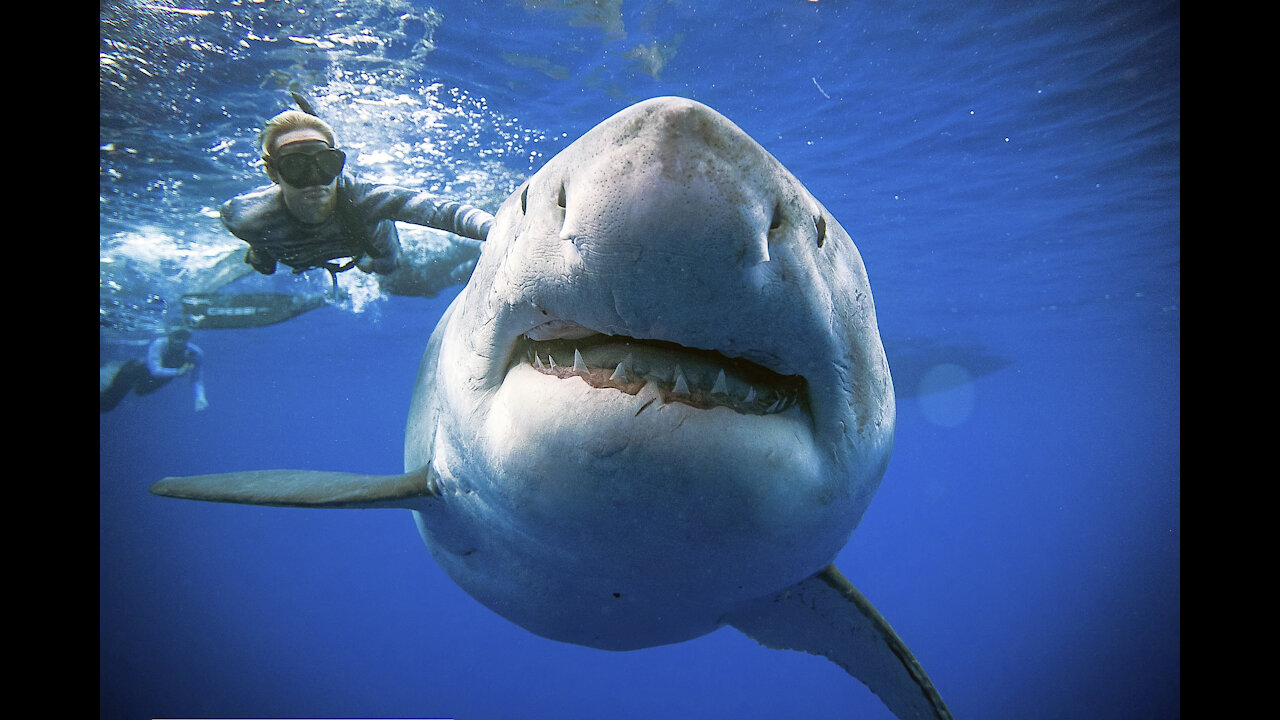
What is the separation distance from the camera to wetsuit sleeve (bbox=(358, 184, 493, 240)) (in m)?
5.64

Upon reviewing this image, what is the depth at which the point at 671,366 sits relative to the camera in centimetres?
138

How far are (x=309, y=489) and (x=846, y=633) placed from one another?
2.82 m

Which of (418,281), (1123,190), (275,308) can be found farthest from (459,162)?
(1123,190)

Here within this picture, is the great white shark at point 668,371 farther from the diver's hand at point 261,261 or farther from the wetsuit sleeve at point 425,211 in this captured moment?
the diver's hand at point 261,261

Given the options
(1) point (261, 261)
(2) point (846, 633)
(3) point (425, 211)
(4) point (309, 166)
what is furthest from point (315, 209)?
(2) point (846, 633)

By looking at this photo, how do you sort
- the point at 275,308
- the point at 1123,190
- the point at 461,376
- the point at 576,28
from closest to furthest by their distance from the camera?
1. the point at 461,376
2. the point at 576,28
3. the point at 1123,190
4. the point at 275,308

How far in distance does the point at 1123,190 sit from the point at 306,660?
43.7 metres

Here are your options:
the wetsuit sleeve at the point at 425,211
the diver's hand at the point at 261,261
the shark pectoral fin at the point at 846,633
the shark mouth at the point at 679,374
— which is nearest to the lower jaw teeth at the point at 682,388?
the shark mouth at the point at 679,374

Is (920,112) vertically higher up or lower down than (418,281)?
higher up

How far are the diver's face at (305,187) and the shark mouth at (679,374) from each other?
5168 mm

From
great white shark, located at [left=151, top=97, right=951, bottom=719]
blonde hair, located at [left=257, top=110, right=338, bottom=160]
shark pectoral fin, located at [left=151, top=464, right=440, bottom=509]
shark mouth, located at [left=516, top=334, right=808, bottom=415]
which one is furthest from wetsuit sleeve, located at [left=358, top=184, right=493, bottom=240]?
shark mouth, located at [left=516, top=334, right=808, bottom=415]
